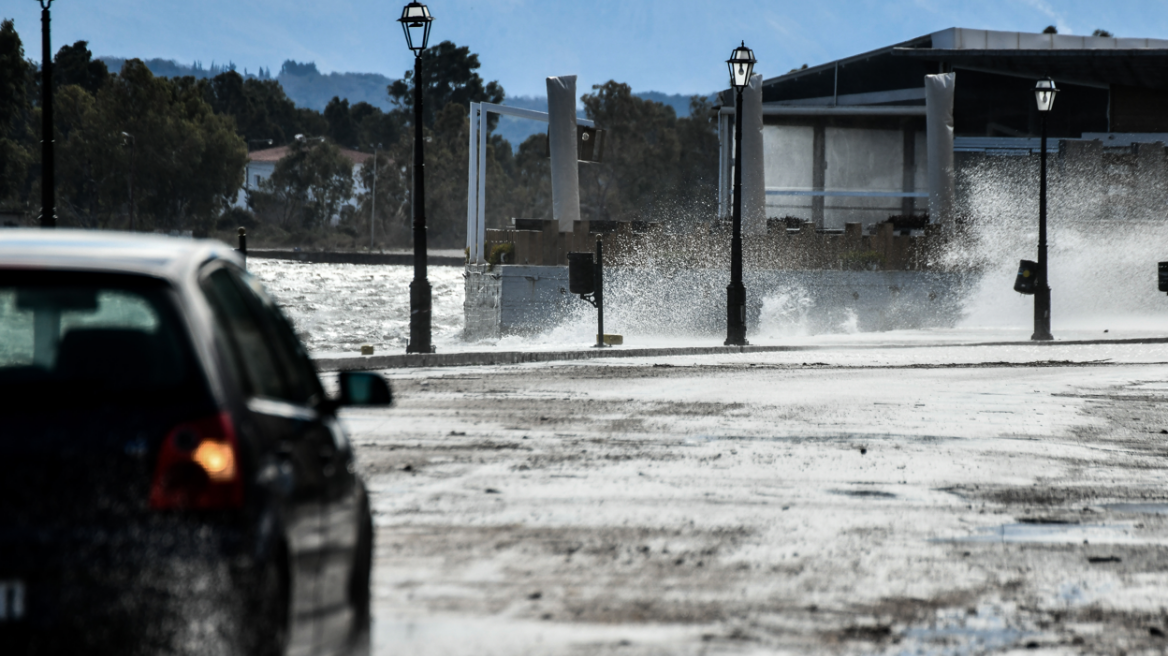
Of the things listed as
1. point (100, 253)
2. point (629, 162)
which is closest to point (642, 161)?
point (629, 162)

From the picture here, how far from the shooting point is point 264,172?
143 metres

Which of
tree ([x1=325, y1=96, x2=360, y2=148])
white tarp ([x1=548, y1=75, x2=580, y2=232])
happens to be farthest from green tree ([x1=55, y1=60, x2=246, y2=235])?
white tarp ([x1=548, y1=75, x2=580, y2=232])

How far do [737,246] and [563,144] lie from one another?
9676 millimetres

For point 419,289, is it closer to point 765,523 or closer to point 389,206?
point 765,523

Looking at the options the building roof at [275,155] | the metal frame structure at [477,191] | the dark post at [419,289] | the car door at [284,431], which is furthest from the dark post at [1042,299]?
the building roof at [275,155]

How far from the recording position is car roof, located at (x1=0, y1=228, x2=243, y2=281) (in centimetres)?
337

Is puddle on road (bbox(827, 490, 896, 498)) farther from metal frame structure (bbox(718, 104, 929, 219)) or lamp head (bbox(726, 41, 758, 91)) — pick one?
metal frame structure (bbox(718, 104, 929, 219))

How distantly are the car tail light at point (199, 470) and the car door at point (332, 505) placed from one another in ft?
1.90

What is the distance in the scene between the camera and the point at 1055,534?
7562 mm

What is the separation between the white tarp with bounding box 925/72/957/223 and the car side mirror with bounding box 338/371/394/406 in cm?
3563

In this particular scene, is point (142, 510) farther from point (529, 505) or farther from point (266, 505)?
point (529, 505)

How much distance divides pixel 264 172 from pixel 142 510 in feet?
471

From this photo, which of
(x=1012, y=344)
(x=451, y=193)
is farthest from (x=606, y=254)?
(x=451, y=193)

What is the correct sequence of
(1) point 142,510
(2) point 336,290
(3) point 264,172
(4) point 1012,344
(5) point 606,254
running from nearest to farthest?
(1) point 142,510 < (4) point 1012,344 < (5) point 606,254 < (2) point 336,290 < (3) point 264,172
